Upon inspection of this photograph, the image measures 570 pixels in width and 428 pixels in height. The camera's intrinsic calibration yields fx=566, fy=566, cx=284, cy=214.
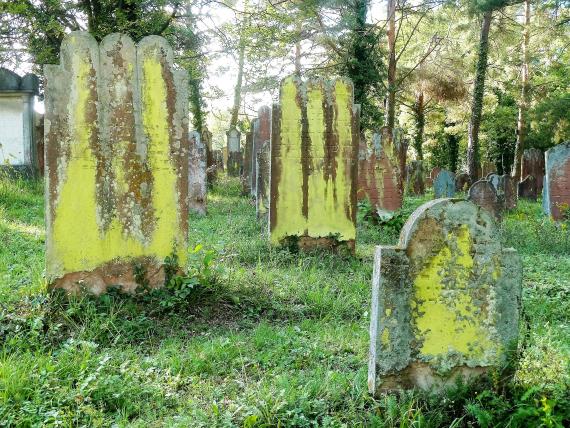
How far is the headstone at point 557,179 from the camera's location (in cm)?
1106

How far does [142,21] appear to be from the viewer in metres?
14.0

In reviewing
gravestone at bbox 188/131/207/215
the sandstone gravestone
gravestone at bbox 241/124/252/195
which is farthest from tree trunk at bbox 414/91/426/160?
the sandstone gravestone

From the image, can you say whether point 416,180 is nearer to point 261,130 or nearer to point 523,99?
point 523,99

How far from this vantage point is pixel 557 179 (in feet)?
36.9

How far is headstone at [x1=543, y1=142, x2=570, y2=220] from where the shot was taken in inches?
436

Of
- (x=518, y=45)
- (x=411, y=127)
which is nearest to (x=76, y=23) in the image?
(x=518, y=45)

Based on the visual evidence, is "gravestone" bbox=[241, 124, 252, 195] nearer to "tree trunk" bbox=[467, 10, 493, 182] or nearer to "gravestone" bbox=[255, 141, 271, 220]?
"gravestone" bbox=[255, 141, 271, 220]

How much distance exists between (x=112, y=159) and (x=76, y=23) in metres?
11.5

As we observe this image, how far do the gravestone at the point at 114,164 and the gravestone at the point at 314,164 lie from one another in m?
2.40

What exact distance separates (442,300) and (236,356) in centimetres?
155

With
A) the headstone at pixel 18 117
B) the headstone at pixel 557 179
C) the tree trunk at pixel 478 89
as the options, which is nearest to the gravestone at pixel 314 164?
the headstone at pixel 557 179

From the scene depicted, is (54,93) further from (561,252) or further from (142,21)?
(142,21)

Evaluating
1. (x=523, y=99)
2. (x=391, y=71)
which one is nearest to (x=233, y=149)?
(x=391, y=71)

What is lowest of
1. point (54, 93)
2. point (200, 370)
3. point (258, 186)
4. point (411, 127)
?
point (200, 370)
